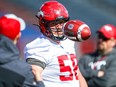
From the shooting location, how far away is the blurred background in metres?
12.1

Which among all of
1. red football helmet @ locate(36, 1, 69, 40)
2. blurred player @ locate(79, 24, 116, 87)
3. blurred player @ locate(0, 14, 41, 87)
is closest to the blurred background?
blurred player @ locate(79, 24, 116, 87)

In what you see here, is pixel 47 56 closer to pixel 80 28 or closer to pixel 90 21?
pixel 80 28

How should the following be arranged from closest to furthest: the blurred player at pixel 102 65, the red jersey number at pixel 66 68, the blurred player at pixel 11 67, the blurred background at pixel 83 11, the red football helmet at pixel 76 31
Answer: the blurred player at pixel 11 67 → the red football helmet at pixel 76 31 → the red jersey number at pixel 66 68 → the blurred player at pixel 102 65 → the blurred background at pixel 83 11

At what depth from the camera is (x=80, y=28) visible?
441 centimetres

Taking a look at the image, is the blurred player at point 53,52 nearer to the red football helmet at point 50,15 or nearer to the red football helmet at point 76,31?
the red football helmet at point 50,15

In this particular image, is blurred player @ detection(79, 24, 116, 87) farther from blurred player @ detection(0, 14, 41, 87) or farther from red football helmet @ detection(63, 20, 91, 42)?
blurred player @ detection(0, 14, 41, 87)

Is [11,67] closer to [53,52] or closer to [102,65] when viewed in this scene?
[53,52]

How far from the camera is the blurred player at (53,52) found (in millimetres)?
4480

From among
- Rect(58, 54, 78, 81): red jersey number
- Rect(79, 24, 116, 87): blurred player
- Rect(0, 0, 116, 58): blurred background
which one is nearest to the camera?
Rect(58, 54, 78, 81): red jersey number

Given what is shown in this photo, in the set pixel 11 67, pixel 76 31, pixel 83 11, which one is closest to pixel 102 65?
pixel 76 31

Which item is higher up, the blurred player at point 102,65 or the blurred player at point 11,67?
the blurred player at point 11,67

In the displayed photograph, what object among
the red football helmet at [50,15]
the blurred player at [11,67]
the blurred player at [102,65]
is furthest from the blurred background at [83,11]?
the blurred player at [11,67]

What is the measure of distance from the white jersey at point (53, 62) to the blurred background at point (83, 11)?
6854 millimetres

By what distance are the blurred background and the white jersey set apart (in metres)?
6.85
